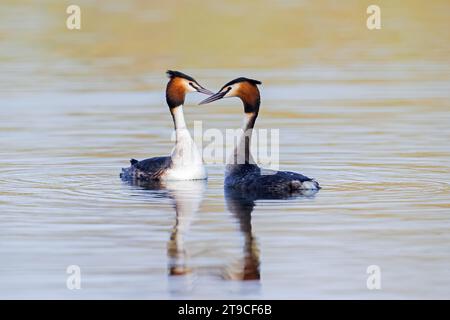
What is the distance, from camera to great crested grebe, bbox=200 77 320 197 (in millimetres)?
12992

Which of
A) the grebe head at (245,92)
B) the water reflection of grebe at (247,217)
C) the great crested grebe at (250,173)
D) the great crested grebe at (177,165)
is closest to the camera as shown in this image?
the water reflection of grebe at (247,217)

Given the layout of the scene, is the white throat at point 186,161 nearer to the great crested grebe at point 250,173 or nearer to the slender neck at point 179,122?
the slender neck at point 179,122

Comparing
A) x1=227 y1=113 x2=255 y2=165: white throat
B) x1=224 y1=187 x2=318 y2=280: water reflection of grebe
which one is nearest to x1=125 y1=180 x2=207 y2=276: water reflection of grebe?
x1=224 y1=187 x2=318 y2=280: water reflection of grebe

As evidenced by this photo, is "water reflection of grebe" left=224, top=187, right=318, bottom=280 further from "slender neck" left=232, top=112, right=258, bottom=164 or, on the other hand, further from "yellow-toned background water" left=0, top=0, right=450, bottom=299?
"slender neck" left=232, top=112, right=258, bottom=164

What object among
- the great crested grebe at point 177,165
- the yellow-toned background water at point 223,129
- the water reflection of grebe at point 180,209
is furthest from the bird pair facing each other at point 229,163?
the yellow-toned background water at point 223,129

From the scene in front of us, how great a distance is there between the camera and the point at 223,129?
17.5 metres

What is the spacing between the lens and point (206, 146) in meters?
A: 16.8

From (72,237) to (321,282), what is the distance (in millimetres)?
2637

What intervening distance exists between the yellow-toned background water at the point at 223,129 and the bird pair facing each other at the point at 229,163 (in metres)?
0.29

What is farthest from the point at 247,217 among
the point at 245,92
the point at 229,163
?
the point at 245,92

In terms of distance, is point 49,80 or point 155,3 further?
point 155,3

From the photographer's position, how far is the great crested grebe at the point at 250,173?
13.0m
